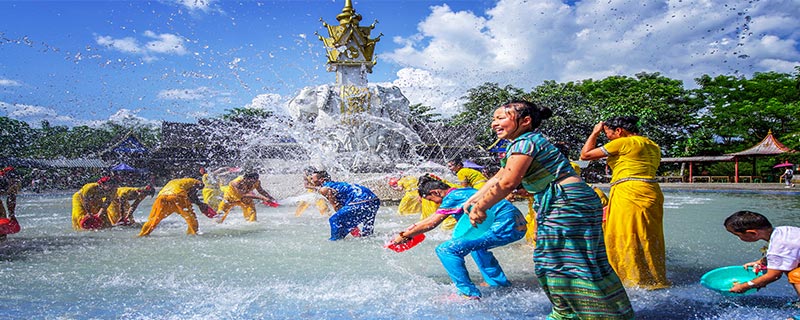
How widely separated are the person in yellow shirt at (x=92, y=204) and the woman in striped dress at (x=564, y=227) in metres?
7.88

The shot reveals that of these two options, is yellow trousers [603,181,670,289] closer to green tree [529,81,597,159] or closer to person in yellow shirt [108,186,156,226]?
person in yellow shirt [108,186,156,226]

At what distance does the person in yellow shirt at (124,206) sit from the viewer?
8969 mm

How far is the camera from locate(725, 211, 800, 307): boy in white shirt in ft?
10.3

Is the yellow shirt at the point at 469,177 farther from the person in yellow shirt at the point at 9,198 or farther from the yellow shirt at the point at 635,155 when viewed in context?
the person in yellow shirt at the point at 9,198

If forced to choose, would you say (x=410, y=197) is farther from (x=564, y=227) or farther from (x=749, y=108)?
(x=749, y=108)

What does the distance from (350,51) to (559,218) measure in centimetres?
1410

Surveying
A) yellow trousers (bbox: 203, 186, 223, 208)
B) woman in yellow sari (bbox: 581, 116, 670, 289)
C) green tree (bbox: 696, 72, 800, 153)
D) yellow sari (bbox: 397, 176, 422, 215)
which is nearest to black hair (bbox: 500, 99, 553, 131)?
woman in yellow sari (bbox: 581, 116, 670, 289)

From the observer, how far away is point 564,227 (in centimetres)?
261

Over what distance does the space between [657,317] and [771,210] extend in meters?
11.2

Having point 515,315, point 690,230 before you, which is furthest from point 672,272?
point 690,230

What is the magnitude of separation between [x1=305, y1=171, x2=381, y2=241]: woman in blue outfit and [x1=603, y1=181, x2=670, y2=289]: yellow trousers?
11.4ft

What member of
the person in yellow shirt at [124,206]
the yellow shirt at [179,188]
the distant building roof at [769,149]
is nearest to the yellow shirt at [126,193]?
the person in yellow shirt at [124,206]

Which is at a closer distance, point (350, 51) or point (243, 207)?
point (243, 207)

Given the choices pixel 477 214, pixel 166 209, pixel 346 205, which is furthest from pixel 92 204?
pixel 477 214
